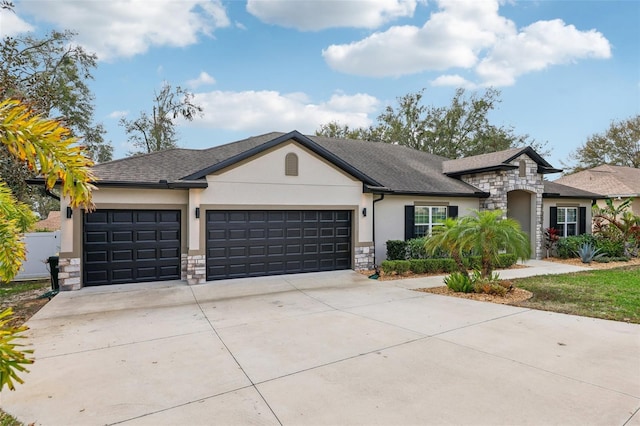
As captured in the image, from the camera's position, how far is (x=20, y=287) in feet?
33.7

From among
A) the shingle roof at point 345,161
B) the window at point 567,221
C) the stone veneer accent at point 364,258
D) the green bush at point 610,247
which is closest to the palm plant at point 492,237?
the stone veneer accent at point 364,258

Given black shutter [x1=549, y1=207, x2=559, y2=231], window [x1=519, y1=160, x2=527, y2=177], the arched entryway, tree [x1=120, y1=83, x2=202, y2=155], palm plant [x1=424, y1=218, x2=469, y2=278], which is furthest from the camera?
tree [x1=120, y1=83, x2=202, y2=155]

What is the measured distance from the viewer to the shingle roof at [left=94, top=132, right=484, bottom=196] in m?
9.97

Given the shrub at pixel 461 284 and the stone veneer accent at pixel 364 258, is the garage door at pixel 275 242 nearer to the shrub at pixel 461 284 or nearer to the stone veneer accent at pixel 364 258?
the stone veneer accent at pixel 364 258

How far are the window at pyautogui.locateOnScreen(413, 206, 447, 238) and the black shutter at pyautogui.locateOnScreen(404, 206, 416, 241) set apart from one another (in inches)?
8.7

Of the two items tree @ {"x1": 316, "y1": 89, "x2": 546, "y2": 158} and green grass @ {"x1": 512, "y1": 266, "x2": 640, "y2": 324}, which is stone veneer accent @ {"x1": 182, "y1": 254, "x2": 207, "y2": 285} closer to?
green grass @ {"x1": 512, "y1": 266, "x2": 640, "y2": 324}

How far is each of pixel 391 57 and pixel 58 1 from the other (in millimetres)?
16338

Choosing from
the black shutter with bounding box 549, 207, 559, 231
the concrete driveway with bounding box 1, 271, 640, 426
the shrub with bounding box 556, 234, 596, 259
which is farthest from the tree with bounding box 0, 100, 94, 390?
the black shutter with bounding box 549, 207, 559, 231

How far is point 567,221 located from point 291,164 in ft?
47.2

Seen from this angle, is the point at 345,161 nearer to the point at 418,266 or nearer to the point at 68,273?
the point at 418,266

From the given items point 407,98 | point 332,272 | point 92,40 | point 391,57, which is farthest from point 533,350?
point 407,98

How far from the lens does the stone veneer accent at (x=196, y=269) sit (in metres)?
9.61

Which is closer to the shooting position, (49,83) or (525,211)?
(525,211)

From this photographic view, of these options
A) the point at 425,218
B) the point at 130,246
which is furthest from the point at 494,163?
the point at 130,246
